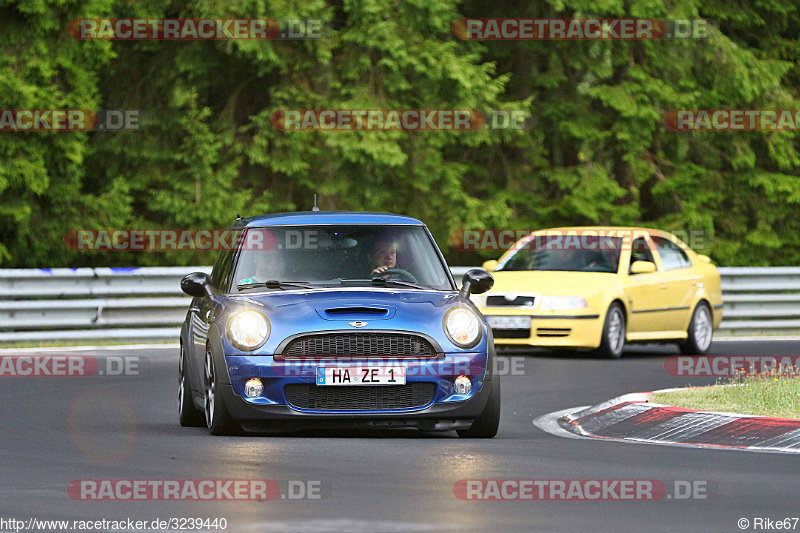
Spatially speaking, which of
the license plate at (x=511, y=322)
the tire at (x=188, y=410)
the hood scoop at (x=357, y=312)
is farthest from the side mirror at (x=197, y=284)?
the license plate at (x=511, y=322)

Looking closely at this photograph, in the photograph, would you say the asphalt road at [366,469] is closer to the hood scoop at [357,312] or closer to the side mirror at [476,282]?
the hood scoop at [357,312]

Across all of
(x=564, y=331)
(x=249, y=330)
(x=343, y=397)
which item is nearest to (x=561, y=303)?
(x=564, y=331)

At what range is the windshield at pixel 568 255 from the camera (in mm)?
21438

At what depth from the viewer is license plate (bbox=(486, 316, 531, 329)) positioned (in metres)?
20.2

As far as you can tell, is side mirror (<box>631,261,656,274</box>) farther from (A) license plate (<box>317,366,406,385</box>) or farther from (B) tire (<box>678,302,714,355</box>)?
(A) license plate (<box>317,366,406,385</box>)

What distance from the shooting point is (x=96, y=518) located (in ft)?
26.9

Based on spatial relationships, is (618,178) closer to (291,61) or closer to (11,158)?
(291,61)

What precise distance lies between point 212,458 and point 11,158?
15.6 m

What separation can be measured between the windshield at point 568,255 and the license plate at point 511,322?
4.49 feet

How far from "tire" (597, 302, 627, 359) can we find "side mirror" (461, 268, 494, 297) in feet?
26.7

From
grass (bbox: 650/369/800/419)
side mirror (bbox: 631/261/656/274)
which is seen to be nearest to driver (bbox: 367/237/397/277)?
grass (bbox: 650/369/800/419)

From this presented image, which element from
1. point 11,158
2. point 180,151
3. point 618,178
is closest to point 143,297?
point 11,158

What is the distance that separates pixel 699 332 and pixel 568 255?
1969mm

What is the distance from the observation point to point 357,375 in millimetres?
11188
